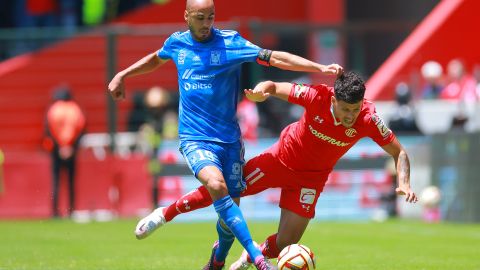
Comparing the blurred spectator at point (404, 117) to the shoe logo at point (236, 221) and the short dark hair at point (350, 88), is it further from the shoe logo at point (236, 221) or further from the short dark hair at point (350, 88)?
the shoe logo at point (236, 221)

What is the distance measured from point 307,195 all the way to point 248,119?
45.4 feet

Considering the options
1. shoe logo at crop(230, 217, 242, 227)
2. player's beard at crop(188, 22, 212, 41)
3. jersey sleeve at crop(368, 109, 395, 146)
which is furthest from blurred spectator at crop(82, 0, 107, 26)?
shoe logo at crop(230, 217, 242, 227)

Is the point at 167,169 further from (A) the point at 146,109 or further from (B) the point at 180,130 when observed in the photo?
(B) the point at 180,130

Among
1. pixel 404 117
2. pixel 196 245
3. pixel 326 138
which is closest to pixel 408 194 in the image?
pixel 326 138

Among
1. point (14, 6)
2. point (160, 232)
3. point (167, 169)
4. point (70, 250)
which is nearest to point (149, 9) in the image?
point (14, 6)

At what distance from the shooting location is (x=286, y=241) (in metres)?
11.5

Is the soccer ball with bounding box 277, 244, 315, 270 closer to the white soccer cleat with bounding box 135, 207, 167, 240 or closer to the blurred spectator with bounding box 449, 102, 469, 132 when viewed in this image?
the white soccer cleat with bounding box 135, 207, 167, 240

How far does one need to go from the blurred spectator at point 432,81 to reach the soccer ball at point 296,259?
15.8 m

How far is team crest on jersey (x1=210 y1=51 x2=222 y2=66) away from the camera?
36.6 feet

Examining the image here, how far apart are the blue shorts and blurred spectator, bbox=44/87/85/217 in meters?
12.4

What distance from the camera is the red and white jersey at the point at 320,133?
11.0 meters

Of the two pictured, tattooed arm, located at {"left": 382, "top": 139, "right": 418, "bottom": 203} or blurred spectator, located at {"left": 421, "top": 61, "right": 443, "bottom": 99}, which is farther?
blurred spectator, located at {"left": 421, "top": 61, "right": 443, "bottom": 99}

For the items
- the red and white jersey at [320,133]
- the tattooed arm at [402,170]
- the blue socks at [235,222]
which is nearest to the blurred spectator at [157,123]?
the red and white jersey at [320,133]

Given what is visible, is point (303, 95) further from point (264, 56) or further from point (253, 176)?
point (253, 176)
